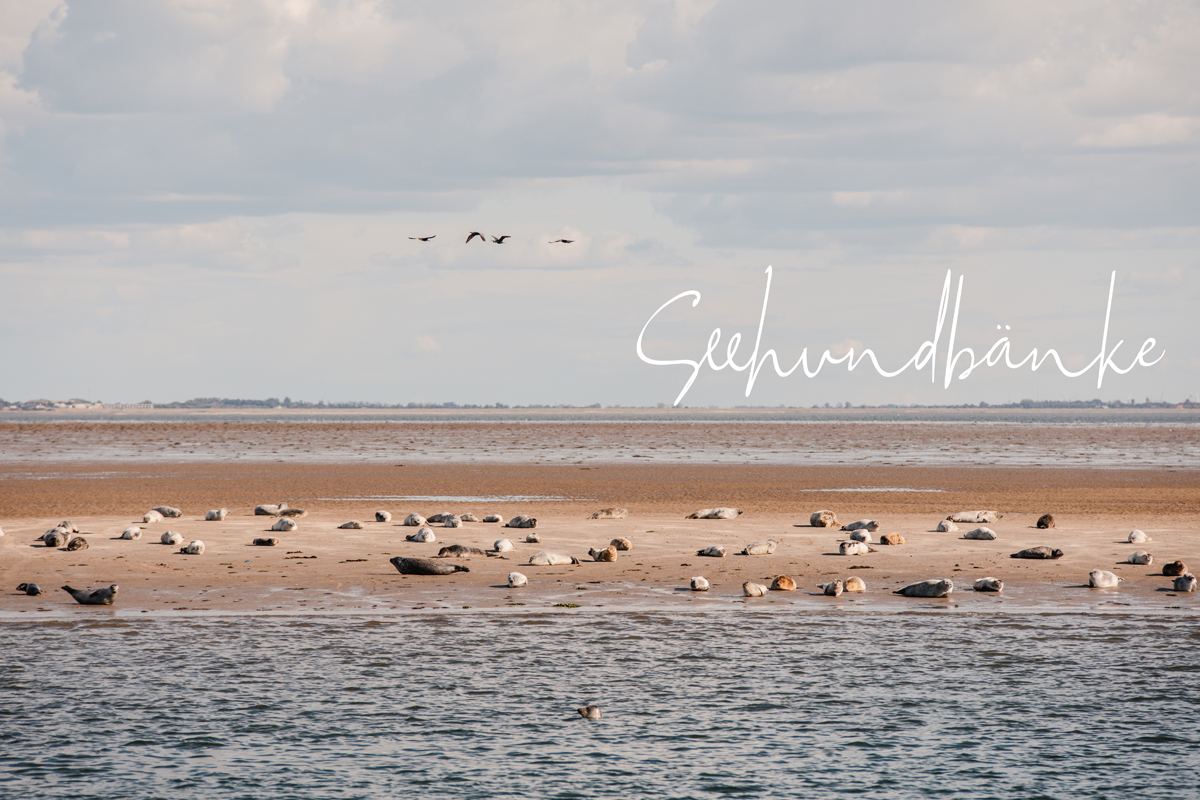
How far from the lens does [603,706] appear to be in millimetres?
12555

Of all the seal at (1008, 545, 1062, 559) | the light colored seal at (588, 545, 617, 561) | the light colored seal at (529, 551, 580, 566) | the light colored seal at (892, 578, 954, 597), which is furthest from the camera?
the seal at (1008, 545, 1062, 559)

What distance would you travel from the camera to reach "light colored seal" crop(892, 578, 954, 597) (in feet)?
62.8

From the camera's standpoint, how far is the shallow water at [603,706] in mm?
10320

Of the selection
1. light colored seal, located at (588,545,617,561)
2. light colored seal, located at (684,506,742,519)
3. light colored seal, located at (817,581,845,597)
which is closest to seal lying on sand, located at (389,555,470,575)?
light colored seal, located at (588,545,617,561)

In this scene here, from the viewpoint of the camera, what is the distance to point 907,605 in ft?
60.8

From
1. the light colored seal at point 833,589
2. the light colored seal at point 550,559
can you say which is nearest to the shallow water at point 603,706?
the light colored seal at point 833,589

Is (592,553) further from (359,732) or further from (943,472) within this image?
(943,472)

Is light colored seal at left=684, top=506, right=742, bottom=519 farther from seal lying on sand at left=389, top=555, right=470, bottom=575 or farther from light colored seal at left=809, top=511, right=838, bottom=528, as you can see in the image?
seal lying on sand at left=389, top=555, right=470, bottom=575

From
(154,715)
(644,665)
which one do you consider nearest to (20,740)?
(154,715)

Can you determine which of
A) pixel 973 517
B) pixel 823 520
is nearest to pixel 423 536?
pixel 823 520

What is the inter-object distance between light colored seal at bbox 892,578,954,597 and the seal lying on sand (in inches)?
333

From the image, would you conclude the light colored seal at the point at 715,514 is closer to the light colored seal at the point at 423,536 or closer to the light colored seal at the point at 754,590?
the light colored seal at the point at 423,536

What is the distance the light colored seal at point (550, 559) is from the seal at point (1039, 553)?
30.2 feet

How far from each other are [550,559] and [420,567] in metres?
2.60
